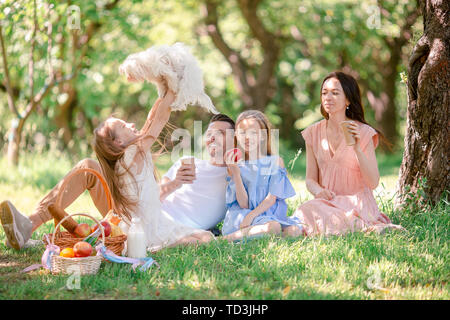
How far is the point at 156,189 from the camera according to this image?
356 centimetres

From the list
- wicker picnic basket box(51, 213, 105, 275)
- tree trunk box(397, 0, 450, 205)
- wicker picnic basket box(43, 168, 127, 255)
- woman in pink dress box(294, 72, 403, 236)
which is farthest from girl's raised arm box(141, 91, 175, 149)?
tree trunk box(397, 0, 450, 205)

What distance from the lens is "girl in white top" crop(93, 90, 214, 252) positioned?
132 inches

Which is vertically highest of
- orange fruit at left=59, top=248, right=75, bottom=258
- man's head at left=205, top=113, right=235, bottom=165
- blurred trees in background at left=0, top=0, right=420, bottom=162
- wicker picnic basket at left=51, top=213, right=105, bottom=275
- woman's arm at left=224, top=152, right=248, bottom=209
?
blurred trees in background at left=0, top=0, right=420, bottom=162

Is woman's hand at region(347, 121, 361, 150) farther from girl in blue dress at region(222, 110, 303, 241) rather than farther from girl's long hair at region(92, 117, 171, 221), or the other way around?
girl's long hair at region(92, 117, 171, 221)

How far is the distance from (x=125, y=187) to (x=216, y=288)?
42.5 inches

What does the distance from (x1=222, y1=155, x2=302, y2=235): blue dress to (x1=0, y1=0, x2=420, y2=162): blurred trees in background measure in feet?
12.0

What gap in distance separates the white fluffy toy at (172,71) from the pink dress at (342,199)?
1.10 m

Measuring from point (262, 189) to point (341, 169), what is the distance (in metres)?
0.64

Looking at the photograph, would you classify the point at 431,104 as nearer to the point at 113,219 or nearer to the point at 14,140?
the point at 113,219

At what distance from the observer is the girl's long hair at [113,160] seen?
3.33 meters

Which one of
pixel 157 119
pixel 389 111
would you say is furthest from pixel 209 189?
pixel 389 111
